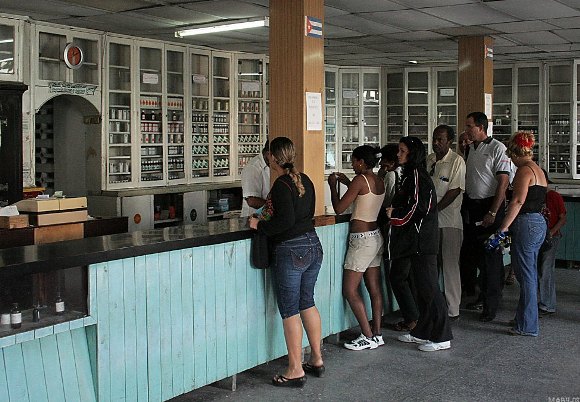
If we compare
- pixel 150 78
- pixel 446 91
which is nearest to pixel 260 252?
pixel 150 78

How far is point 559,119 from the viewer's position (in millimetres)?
14039

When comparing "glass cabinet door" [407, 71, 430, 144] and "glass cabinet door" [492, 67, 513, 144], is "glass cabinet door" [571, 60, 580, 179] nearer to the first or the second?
"glass cabinet door" [492, 67, 513, 144]

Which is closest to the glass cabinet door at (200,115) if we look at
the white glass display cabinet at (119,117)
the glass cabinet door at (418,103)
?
the white glass display cabinet at (119,117)

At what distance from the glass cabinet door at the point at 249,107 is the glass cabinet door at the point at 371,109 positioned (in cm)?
269

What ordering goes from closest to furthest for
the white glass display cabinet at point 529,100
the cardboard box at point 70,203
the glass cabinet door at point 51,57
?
1. the cardboard box at point 70,203
2. the glass cabinet door at point 51,57
3. the white glass display cabinet at point 529,100

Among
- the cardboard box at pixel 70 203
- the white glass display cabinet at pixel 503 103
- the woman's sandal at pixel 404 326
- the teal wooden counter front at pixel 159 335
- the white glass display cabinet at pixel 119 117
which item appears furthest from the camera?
the white glass display cabinet at pixel 503 103

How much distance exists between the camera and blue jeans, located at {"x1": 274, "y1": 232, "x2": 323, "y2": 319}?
4.96 m

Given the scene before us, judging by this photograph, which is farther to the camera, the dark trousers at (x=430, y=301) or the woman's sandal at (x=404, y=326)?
the woman's sandal at (x=404, y=326)

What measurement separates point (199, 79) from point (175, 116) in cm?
73

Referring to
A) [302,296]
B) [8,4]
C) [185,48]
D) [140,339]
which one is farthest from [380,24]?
[140,339]

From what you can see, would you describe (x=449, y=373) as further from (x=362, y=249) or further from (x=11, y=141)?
(x=11, y=141)

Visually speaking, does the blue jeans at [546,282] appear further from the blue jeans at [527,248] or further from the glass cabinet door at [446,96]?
the glass cabinet door at [446,96]

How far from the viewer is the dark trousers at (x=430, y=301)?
5.89m

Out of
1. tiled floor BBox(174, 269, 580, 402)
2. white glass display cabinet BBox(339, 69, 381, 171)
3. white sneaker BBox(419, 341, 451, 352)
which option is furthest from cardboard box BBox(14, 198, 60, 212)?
white glass display cabinet BBox(339, 69, 381, 171)
